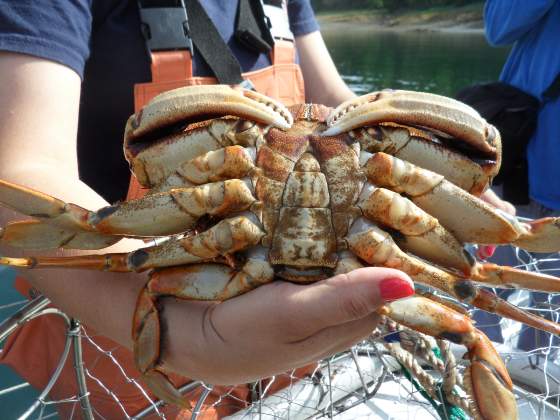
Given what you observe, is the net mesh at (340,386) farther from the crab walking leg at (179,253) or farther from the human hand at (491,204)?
the crab walking leg at (179,253)

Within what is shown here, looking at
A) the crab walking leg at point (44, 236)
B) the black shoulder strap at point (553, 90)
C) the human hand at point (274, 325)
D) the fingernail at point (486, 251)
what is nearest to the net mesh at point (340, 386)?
the fingernail at point (486, 251)

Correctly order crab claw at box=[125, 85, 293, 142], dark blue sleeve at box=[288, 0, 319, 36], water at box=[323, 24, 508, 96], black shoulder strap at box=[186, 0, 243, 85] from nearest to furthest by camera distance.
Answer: crab claw at box=[125, 85, 293, 142] → black shoulder strap at box=[186, 0, 243, 85] → dark blue sleeve at box=[288, 0, 319, 36] → water at box=[323, 24, 508, 96]

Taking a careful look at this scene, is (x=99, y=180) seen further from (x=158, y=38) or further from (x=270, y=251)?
(x=270, y=251)

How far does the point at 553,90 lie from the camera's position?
3.05 metres

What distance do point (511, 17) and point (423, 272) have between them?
2310mm

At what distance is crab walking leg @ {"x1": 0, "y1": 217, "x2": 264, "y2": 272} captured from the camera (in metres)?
1.41

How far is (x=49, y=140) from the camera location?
5.02 feet

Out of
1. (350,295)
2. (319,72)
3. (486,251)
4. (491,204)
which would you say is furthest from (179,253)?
(319,72)

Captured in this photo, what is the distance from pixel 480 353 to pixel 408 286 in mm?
311

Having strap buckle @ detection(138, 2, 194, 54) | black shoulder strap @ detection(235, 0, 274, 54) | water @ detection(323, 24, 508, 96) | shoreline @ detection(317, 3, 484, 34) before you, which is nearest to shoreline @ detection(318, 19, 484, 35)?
shoreline @ detection(317, 3, 484, 34)

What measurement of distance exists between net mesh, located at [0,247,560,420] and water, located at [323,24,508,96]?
15247 mm

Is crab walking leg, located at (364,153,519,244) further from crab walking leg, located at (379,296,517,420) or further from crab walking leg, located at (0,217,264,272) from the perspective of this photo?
crab walking leg, located at (0,217,264,272)

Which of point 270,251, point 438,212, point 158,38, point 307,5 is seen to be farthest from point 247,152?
point 307,5

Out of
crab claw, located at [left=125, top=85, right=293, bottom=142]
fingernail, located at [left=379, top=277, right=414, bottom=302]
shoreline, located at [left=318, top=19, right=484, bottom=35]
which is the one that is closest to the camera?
fingernail, located at [left=379, top=277, right=414, bottom=302]
